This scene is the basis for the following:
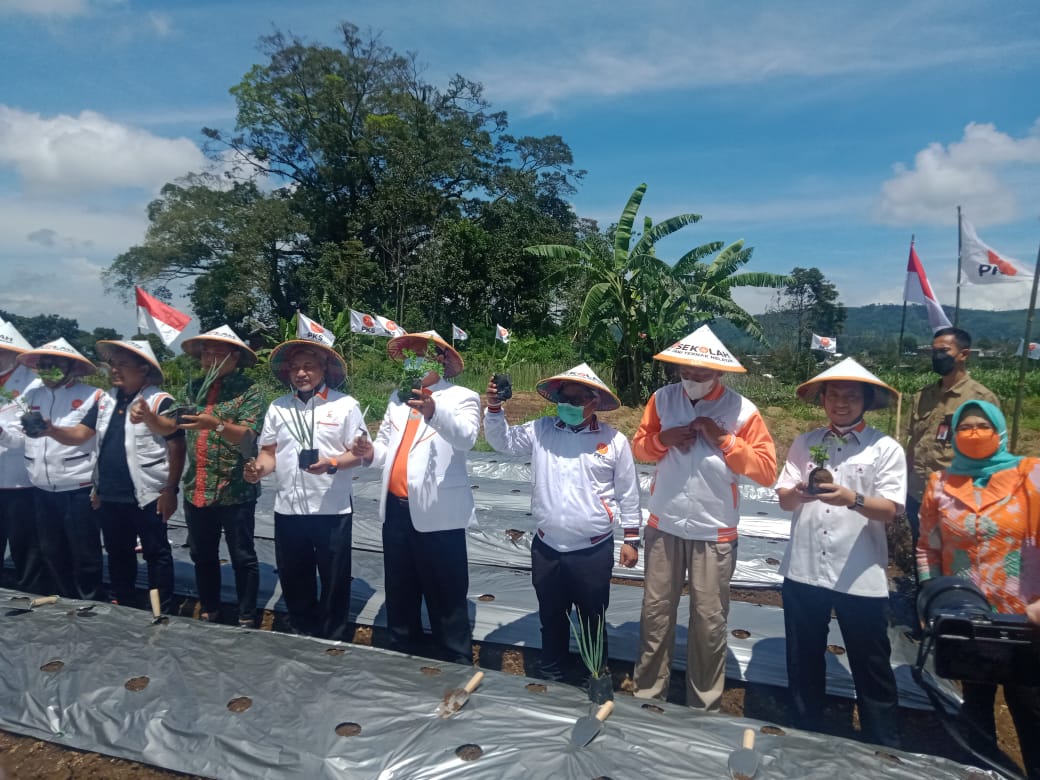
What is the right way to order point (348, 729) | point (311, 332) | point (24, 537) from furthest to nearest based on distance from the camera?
point (311, 332) < point (24, 537) < point (348, 729)

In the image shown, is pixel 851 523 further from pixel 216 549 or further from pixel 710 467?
pixel 216 549

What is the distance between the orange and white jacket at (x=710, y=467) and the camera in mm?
2895

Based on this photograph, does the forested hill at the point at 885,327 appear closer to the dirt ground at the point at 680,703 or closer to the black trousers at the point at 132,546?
the dirt ground at the point at 680,703

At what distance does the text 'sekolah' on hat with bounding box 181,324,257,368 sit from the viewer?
3.73 metres

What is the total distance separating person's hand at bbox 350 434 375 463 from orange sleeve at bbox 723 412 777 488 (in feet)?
5.84

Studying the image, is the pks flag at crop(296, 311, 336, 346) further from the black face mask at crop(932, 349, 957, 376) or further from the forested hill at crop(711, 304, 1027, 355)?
the forested hill at crop(711, 304, 1027, 355)

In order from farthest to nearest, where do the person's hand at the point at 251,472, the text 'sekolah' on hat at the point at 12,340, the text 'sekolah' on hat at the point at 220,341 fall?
the text 'sekolah' on hat at the point at 12,340 < the text 'sekolah' on hat at the point at 220,341 < the person's hand at the point at 251,472

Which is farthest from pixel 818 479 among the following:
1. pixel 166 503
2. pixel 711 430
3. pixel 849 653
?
pixel 166 503

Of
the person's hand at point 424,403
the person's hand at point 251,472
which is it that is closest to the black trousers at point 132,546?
the person's hand at point 251,472

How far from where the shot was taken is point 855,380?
2789mm

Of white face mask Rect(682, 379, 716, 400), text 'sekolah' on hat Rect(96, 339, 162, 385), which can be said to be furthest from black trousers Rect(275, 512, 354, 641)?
white face mask Rect(682, 379, 716, 400)

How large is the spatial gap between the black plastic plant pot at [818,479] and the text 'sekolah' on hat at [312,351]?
236 centimetres

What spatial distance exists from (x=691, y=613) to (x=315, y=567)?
2092 millimetres

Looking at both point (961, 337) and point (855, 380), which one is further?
point (961, 337)
